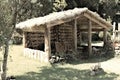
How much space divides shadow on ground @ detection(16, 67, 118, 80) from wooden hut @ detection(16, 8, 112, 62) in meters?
2.80

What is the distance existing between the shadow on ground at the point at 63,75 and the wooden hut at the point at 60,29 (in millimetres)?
2801

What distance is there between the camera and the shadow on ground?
15672mm

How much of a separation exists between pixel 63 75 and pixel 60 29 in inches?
343

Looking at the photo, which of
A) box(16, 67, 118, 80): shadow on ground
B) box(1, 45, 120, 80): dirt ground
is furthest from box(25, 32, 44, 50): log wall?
box(16, 67, 118, 80): shadow on ground

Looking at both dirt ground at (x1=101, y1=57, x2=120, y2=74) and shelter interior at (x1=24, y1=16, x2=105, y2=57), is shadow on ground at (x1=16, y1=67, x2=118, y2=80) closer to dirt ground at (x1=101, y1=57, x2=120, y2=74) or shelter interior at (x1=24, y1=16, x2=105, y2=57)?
dirt ground at (x1=101, y1=57, x2=120, y2=74)

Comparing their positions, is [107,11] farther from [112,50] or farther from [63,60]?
[63,60]

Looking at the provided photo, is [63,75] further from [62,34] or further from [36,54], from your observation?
[62,34]

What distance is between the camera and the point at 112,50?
22547mm

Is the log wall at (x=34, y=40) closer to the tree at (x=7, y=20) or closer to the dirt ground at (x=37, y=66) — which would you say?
the dirt ground at (x=37, y=66)

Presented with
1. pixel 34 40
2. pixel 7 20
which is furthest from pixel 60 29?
pixel 7 20

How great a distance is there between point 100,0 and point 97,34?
591 centimetres

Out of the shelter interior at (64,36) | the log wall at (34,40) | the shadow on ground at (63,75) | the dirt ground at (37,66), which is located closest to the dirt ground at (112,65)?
the dirt ground at (37,66)

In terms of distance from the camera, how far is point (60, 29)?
24.6 meters

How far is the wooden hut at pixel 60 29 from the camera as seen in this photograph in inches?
799
